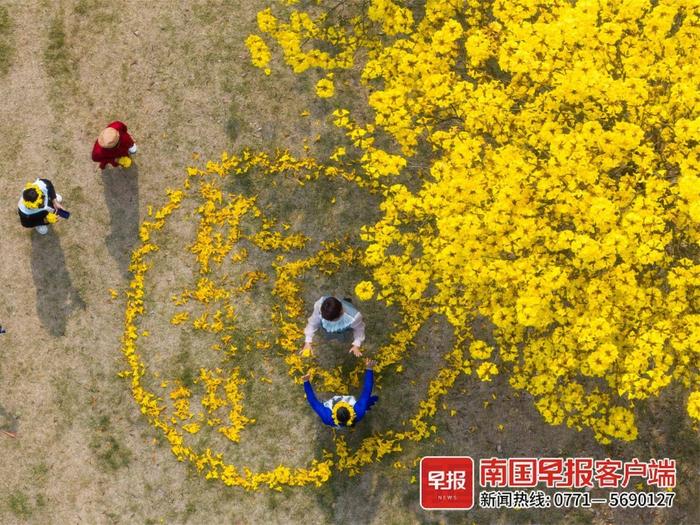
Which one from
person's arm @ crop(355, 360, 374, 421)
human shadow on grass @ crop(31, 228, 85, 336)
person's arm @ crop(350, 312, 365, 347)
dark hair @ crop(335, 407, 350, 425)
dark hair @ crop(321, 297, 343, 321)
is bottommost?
dark hair @ crop(335, 407, 350, 425)

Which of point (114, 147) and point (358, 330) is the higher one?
point (114, 147)

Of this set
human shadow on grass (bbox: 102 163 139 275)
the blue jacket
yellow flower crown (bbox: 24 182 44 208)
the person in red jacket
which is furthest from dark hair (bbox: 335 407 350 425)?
yellow flower crown (bbox: 24 182 44 208)

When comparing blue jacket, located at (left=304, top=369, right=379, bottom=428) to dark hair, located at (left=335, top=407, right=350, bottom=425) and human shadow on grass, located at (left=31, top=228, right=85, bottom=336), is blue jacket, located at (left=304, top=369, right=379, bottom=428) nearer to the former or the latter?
dark hair, located at (left=335, top=407, right=350, bottom=425)

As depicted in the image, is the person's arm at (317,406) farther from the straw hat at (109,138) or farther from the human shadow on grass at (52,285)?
the straw hat at (109,138)

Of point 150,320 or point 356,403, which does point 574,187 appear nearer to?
point 356,403

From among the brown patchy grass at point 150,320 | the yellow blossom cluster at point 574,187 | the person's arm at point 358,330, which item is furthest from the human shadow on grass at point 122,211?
the yellow blossom cluster at point 574,187

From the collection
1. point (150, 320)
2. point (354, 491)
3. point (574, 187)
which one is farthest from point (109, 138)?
point (574, 187)
